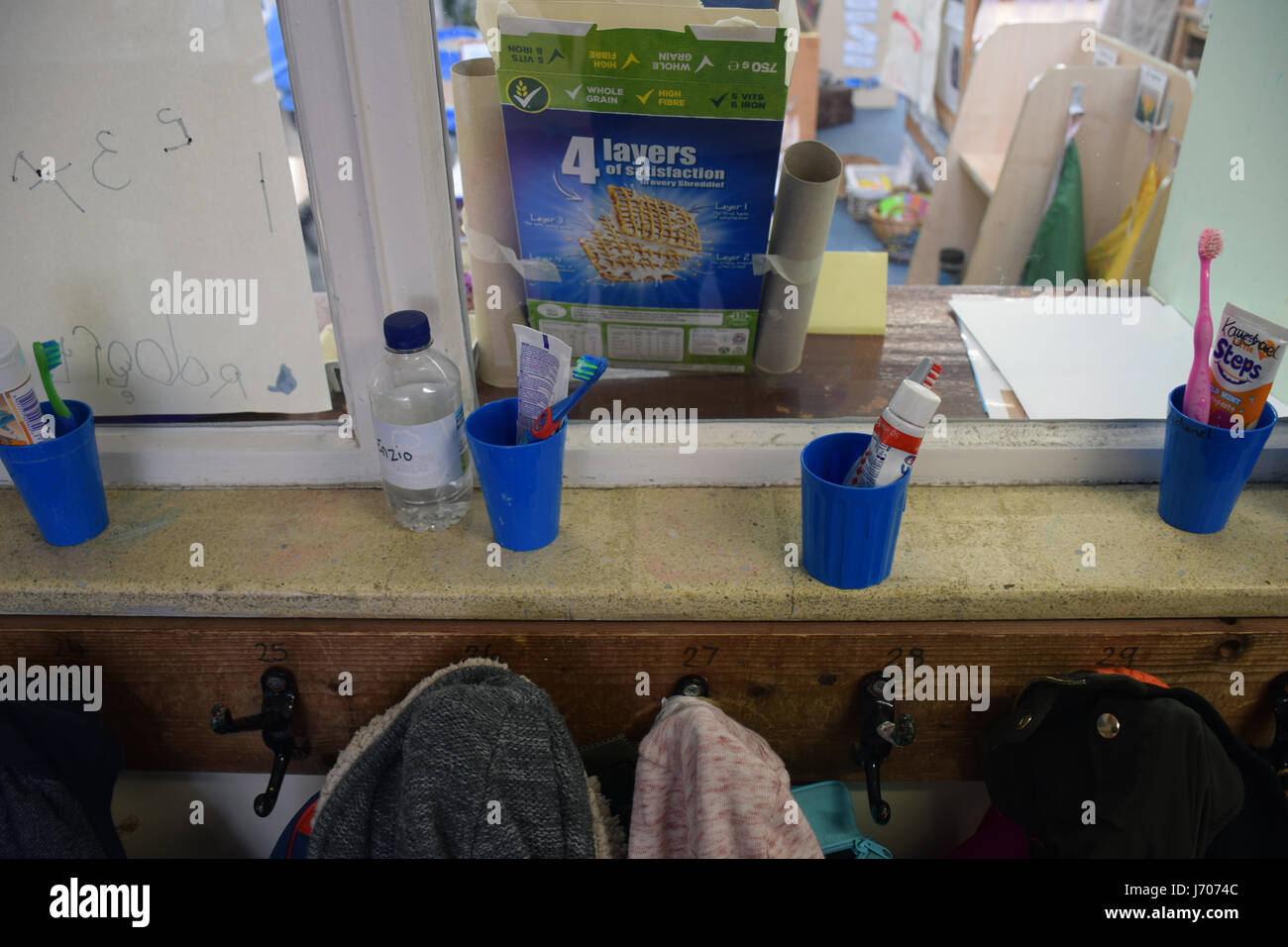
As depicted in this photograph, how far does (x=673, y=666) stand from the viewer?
752mm

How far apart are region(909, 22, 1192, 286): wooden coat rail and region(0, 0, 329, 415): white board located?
0.83 meters

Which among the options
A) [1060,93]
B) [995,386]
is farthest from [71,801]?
[1060,93]

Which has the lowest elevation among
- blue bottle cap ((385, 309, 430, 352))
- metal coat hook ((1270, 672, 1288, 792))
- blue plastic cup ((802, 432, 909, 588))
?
metal coat hook ((1270, 672, 1288, 792))

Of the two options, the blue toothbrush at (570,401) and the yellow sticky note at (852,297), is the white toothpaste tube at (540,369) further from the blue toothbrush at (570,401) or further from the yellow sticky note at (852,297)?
the yellow sticky note at (852,297)

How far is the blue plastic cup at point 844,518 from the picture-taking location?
0.66 metres

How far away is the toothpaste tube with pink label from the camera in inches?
26.4

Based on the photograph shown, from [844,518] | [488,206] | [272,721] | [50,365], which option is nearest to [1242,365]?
[844,518]

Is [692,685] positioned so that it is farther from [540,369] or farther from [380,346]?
[380,346]

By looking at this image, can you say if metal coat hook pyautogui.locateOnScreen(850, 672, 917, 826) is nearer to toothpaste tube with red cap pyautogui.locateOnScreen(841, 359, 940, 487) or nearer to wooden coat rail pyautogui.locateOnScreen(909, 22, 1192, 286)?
toothpaste tube with red cap pyautogui.locateOnScreen(841, 359, 940, 487)

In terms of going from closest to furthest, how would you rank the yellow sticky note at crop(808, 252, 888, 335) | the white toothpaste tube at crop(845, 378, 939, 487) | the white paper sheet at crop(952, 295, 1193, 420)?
the white toothpaste tube at crop(845, 378, 939, 487), the white paper sheet at crop(952, 295, 1193, 420), the yellow sticky note at crop(808, 252, 888, 335)

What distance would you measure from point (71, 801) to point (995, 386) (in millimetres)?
911

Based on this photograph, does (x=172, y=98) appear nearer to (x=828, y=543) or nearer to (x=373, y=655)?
(x=373, y=655)

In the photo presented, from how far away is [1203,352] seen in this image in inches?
27.9

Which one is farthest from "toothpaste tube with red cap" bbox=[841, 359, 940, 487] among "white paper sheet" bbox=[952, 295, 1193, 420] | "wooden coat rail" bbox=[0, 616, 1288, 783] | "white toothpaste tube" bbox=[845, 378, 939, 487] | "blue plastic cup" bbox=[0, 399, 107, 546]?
"blue plastic cup" bbox=[0, 399, 107, 546]
